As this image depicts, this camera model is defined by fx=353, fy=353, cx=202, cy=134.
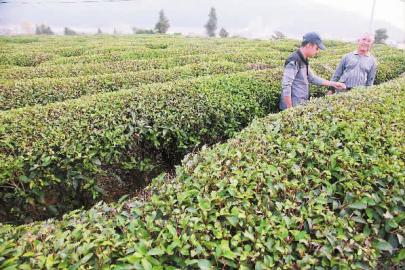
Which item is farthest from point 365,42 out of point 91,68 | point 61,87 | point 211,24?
point 211,24

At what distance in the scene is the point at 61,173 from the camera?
13.3 ft

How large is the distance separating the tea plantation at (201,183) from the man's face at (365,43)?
96 centimetres

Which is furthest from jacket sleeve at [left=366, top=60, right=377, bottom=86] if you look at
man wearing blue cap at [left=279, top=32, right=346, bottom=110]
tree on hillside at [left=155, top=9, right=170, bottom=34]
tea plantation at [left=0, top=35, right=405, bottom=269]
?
tree on hillside at [left=155, top=9, right=170, bottom=34]

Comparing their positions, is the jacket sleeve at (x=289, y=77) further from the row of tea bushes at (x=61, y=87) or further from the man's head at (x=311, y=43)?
the row of tea bushes at (x=61, y=87)

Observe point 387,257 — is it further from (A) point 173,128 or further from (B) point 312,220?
(A) point 173,128

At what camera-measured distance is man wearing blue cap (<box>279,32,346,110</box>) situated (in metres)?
5.20

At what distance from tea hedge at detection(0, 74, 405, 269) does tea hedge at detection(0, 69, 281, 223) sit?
2.98 ft

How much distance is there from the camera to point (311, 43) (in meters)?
5.18

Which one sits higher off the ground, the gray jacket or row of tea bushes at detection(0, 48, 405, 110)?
the gray jacket

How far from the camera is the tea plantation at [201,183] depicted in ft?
6.92

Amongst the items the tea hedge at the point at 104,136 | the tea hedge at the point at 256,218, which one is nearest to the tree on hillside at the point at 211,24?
the tea hedge at the point at 104,136

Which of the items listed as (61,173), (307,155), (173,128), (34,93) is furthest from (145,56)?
(307,155)

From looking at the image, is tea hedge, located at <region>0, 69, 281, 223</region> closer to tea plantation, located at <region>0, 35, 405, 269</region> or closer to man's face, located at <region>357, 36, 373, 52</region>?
tea plantation, located at <region>0, 35, 405, 269</region>

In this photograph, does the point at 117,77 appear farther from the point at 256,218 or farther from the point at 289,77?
the point at 256,218
